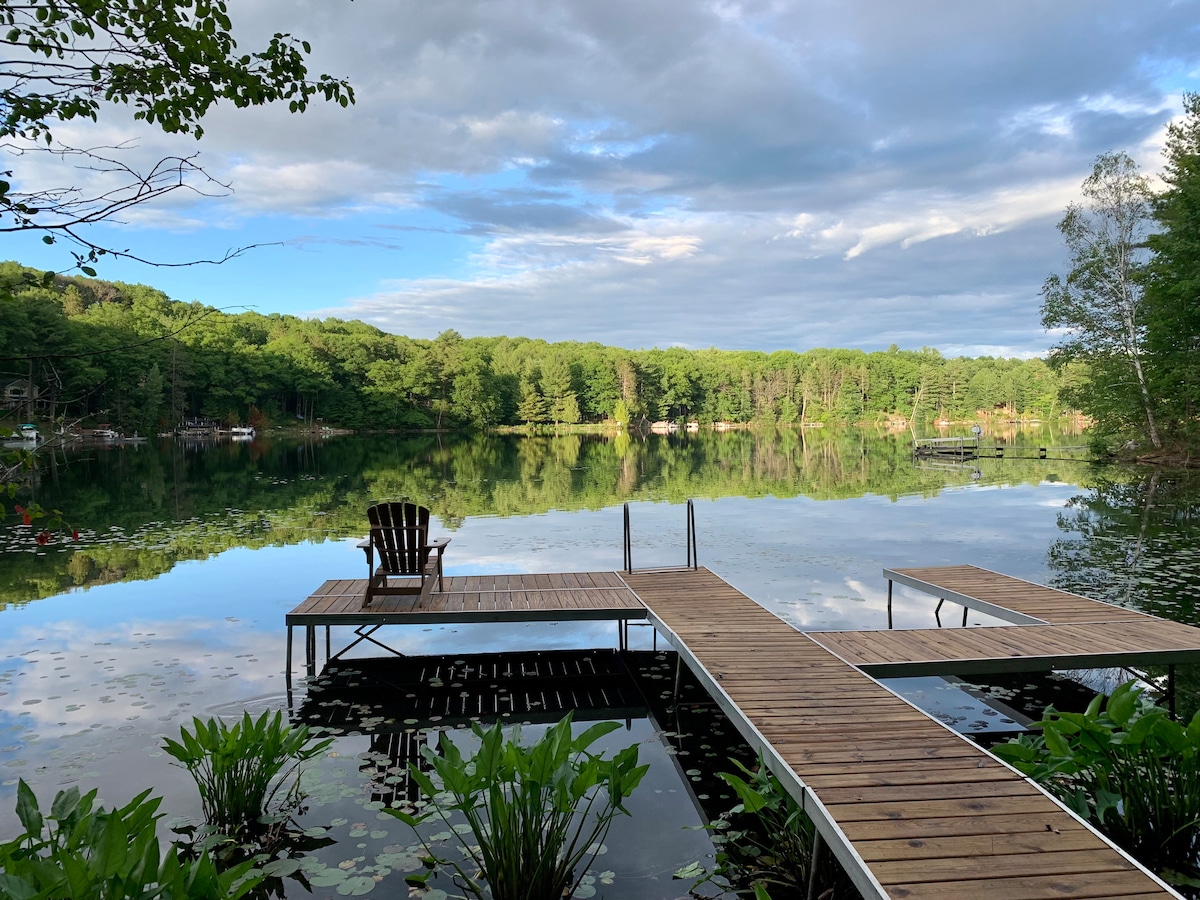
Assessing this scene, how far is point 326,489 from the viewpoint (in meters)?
22.7

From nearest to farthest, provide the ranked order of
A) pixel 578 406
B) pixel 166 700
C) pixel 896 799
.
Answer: pixel 896 799
pixel 166 700
pixel 578 406

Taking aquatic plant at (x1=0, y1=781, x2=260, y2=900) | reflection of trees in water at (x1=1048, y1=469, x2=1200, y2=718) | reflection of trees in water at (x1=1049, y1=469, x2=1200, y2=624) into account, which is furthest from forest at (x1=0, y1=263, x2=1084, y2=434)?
aquatic plant at (x1=0, y1=781, x2=260, y2=900)

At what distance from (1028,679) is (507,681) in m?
4.47

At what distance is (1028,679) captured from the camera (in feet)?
22.8

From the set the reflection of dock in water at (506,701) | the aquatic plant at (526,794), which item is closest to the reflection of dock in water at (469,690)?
the reflection of dock in water at (506,701)

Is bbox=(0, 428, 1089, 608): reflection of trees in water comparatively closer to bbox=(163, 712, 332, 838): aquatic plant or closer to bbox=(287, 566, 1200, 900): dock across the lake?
bbox=(287, 566, 1200, 900): dock across the lake

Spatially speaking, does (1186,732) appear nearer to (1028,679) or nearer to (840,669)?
(840,669)

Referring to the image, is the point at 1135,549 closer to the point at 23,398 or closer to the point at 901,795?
the point at 901,795

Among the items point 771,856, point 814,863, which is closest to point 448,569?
point 771,856

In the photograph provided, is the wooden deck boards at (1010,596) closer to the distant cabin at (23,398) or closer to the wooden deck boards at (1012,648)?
the wooden deck boards at (1012,648)

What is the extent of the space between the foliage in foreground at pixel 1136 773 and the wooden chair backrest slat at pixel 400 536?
5.07 metres

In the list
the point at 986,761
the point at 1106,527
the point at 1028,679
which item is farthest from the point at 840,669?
the point at 1106,527

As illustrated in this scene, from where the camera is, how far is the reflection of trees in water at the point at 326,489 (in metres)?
13.0

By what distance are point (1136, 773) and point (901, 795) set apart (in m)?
1.20
